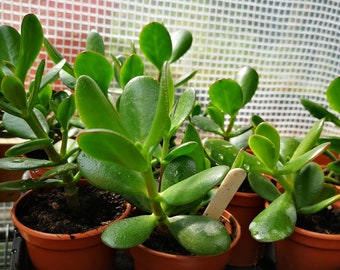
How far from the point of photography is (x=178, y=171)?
2.17 ft

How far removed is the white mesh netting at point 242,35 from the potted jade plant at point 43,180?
1.04ft

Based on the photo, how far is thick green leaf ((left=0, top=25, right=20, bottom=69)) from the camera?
2.27ft

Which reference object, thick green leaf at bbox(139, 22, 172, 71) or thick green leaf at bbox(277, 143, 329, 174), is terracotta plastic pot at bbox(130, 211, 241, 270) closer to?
thick green leaf at bbox(277, 143, 329, 174)

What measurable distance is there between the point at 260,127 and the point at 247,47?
52 cm

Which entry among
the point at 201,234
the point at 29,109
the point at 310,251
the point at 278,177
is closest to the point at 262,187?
the point at 278,177

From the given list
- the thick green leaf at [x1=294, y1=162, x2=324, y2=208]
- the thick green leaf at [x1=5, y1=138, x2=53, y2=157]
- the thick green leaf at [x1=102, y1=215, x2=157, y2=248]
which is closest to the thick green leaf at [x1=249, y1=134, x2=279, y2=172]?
the thick green leaf at [x1=294, y1=162, x2=324, y2=208]

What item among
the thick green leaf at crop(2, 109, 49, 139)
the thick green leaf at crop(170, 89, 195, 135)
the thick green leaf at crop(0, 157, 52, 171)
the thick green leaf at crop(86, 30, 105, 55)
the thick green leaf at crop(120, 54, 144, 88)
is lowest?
the thick green leaf at crop(0, 157, 52, 171)

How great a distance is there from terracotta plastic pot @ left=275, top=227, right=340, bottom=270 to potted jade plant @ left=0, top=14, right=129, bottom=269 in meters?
0.33

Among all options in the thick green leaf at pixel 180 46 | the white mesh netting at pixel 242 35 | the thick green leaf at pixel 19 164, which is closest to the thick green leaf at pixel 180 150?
the thick green leaf at pixel 19 164

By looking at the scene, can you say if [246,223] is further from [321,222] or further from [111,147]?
[111,147]

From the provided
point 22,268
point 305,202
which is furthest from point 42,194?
point 305,202

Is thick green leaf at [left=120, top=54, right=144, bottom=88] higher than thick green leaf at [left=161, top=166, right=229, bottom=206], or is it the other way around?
thick green leaf at [left=120, top=54, right=144, bottom=88]

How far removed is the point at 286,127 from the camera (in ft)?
4.12

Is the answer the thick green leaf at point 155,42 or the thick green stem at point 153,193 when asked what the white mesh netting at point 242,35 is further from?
the thick green stem at point 153,193
